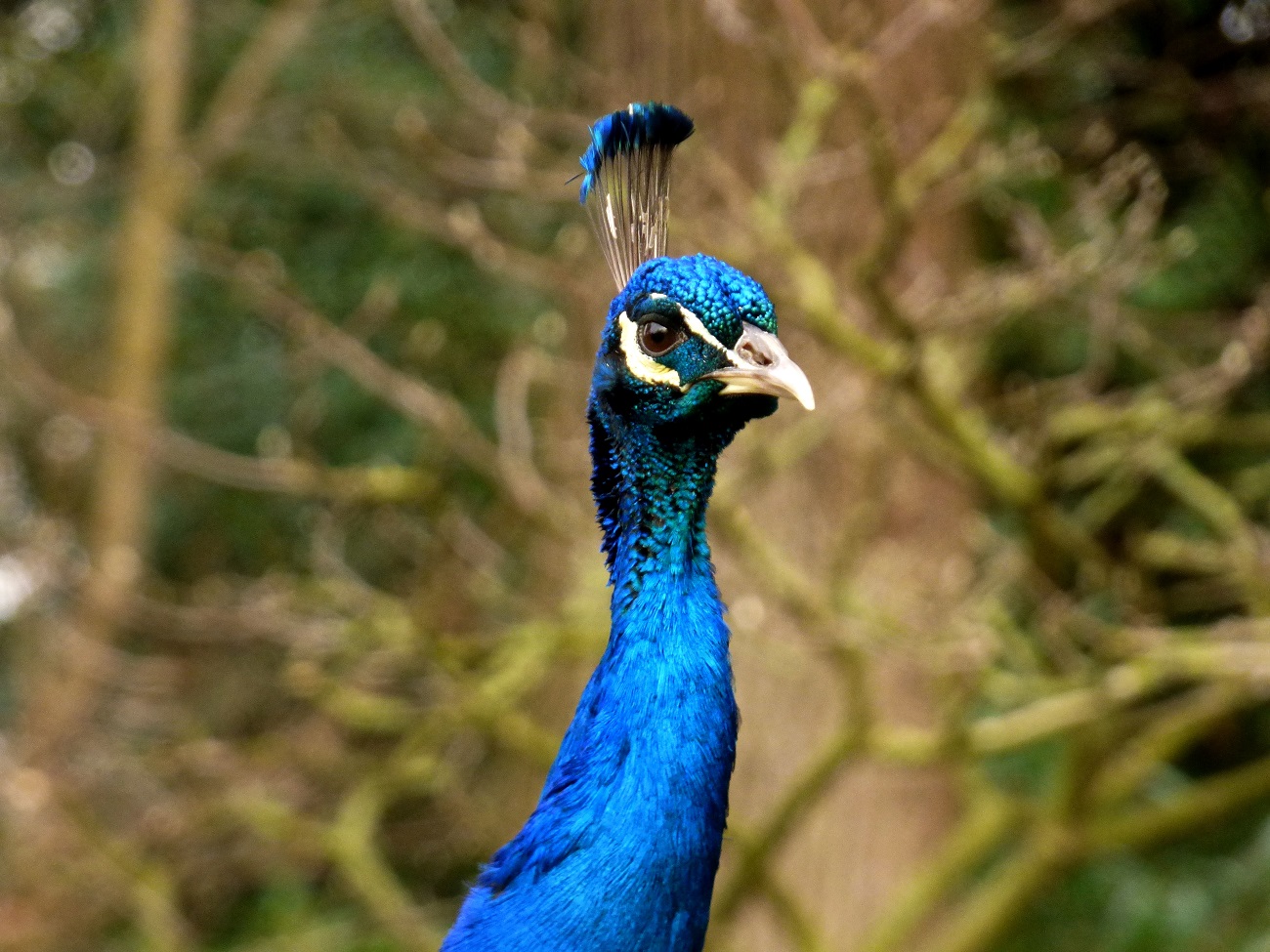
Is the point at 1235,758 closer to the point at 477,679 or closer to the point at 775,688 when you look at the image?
the point at 775,688

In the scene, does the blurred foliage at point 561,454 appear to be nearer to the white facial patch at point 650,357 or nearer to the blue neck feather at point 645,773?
the white facial patch at point 650,357

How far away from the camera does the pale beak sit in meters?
1.59

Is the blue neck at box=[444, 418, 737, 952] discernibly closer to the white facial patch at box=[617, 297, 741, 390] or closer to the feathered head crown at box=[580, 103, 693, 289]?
the white facial patch at box=[617, 297, 741, 390]

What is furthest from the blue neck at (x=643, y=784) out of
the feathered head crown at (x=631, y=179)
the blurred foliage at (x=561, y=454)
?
the blurred foliage at (x=561, y=454)

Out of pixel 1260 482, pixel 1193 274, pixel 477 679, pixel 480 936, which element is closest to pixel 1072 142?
pixel 1193 274

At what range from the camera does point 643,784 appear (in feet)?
5.14

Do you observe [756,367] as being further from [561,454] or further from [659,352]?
[561,454]

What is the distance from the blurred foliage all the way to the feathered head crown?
87 cm

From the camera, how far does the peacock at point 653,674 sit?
1.56 metres

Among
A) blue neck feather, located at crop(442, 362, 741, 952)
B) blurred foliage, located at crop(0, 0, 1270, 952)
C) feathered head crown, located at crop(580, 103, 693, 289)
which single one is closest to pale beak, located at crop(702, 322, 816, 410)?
blue neck feather, located at crop(442, 362, 741, 952)

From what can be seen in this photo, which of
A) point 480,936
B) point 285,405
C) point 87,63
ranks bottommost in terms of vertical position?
point 480,936

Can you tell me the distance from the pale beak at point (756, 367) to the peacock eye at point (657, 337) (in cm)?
5

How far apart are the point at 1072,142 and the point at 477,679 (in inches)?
101

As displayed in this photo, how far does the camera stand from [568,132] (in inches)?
136
